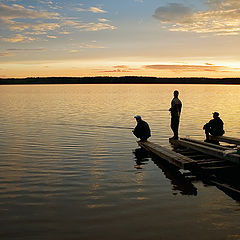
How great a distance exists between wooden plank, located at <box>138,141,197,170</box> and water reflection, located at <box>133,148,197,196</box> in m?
0.36

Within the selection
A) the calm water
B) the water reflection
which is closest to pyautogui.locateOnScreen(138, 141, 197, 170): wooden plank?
the water reflection

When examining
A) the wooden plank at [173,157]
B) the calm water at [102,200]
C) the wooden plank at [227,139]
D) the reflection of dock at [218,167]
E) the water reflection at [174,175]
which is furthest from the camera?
the wooden plank at [227,139]

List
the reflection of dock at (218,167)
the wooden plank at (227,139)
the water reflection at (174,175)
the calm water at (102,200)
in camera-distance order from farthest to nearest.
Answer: the wooden plank at (227,139), the reflection of dock at (218,167), the water reflection at (174,175), the calm water at (102,200)

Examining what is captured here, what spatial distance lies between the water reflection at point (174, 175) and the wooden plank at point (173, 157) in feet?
1.18

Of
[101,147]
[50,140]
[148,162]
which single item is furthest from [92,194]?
[50,140]

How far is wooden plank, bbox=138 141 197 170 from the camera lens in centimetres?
1095

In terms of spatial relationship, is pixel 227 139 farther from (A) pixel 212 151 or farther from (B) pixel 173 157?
(B) pixel 173 157

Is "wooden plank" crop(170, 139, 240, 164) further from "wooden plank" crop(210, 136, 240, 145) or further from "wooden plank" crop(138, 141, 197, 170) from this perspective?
"wooden plank" crop(210, 136, 240, 145)

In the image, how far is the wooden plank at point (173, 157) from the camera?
11.0m

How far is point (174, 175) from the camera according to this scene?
11742 millimetres

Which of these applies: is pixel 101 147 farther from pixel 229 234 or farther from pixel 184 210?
pixel 229 234

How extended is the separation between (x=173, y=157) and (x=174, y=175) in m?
0.72

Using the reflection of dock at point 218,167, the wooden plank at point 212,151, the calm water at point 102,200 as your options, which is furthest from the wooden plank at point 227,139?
the calm water at point 102,200

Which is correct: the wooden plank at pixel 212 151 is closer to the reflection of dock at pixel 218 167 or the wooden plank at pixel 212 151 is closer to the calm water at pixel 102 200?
the reflection of dock at pixel 218 167
